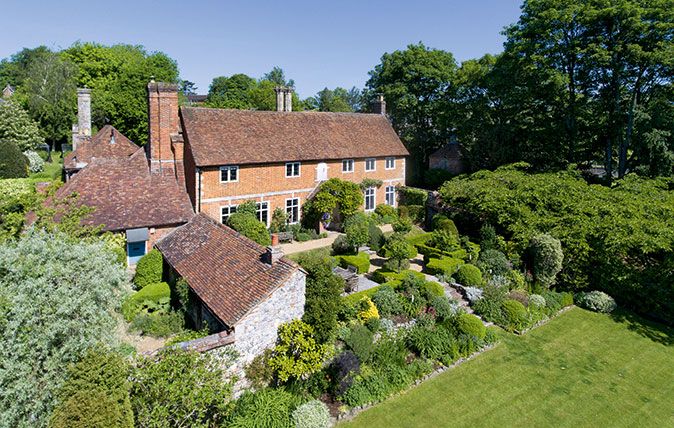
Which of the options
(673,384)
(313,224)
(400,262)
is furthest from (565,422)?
(313,224)

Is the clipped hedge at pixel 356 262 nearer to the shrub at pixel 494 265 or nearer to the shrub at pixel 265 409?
the shrub at pixel 494 265

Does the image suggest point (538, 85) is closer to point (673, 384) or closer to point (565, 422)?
point (673, 384)

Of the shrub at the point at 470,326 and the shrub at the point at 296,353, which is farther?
the shrub at the point at 470,326

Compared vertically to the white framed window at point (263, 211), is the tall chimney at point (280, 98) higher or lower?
higher

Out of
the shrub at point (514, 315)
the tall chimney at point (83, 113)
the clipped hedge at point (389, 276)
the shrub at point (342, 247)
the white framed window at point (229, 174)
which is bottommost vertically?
the shrub at point (514, 315)

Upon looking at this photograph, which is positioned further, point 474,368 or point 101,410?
point 474,368

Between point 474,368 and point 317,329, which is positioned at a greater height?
point 317,329

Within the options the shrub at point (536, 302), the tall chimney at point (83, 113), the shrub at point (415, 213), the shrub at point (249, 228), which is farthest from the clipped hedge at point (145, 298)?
the tall chimney at point (83, 113)
